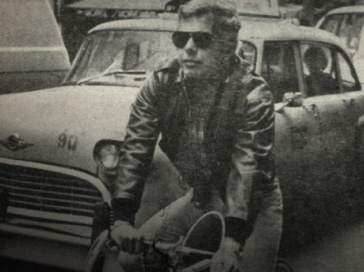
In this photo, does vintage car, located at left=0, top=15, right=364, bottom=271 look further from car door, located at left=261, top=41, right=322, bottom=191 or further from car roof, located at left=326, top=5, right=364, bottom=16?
car roof, located at left=326, top=5, right=364, bottom=16

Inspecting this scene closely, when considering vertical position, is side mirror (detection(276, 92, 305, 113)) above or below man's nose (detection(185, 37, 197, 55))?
below

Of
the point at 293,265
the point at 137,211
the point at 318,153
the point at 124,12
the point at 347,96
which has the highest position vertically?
the point at 124,12

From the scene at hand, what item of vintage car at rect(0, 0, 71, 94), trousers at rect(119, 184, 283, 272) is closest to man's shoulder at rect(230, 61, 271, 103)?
trousers at rect(119, 184, 283, 272)

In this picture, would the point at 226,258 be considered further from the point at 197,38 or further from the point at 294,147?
the point at 197,38

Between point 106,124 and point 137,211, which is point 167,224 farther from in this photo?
point 106,124

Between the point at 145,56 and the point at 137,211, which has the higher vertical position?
the point at 145,56

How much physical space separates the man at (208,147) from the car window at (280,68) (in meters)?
0.09

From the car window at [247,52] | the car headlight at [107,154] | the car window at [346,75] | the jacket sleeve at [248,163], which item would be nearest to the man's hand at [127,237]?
the car headlight at [107,154]

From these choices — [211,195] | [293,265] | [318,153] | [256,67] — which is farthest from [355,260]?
[256,67]

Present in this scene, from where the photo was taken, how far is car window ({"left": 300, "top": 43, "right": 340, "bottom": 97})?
3.61 m

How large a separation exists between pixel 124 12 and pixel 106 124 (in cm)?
67

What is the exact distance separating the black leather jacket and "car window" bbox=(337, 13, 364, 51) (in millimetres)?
681

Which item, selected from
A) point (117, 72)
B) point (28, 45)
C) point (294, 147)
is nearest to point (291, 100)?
point (294, 147)

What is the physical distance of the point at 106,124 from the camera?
11.4ft
